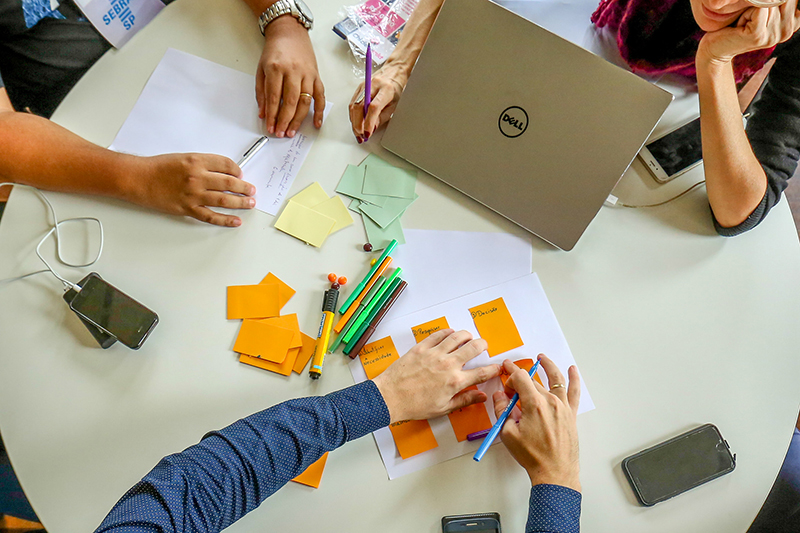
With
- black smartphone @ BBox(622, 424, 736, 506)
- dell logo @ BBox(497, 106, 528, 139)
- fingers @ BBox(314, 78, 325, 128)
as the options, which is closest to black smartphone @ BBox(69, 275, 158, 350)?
fingers @ BBox(314, 78, 325, 128)

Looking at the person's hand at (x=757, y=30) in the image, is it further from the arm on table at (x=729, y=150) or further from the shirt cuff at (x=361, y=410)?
the shirt cuff at (x=361, y=410)

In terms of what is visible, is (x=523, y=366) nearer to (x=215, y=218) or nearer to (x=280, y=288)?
(x=280, y=288)

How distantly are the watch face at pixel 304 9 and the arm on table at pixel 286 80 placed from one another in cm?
3

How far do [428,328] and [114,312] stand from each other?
20.4 inches

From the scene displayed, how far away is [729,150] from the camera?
0.84 m

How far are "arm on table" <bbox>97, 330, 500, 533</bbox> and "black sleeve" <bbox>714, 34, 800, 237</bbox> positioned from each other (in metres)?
0.57

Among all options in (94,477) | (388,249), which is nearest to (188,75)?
(388,249)

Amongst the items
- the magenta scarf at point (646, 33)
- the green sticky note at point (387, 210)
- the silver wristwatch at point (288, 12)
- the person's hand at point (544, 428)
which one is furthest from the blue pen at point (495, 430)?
the silver wristwatch at point (288, 12)

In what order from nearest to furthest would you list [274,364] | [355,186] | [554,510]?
[554,510], [274,364], [355,186]

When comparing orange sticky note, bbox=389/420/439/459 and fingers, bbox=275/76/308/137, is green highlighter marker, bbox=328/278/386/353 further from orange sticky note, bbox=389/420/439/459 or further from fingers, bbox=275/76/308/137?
fingers, bbox=275/76/308/137

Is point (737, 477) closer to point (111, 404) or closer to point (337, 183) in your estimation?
point (337, 183)

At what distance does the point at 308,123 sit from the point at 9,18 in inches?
27.8

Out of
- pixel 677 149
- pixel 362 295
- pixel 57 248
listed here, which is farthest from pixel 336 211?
pixel 677 149

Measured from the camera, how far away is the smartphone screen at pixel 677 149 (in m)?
0.91
